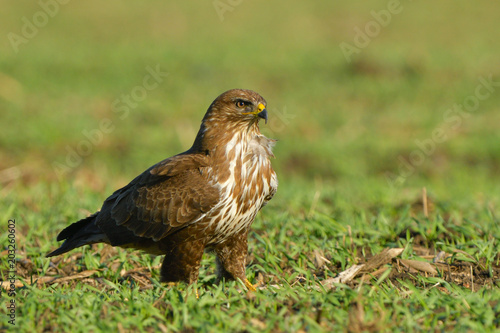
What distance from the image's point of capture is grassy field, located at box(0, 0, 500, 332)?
344 cm

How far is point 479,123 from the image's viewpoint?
10633 mm

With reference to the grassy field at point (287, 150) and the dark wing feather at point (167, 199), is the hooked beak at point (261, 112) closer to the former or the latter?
the dark wing feather at point (167, 199)

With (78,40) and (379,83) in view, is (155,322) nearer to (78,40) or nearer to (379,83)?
(379,83)

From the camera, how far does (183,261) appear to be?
13.6ft

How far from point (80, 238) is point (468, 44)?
13345 mm

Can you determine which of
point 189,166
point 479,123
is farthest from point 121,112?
point 189,166
